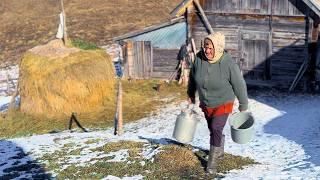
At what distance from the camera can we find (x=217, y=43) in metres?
7.14

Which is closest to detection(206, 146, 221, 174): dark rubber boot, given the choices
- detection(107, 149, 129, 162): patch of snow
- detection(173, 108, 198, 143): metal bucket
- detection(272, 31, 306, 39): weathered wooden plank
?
detection(173, 108, 198, 143): metal bucket

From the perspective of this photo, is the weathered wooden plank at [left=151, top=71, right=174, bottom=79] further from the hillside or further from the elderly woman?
the elderly woman

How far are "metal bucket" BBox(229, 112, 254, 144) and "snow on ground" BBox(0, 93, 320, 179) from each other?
23.1 inches

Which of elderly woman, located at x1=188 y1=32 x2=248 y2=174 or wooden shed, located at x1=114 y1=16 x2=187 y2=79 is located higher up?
elderly woman, located at x1=188 y1=32 x2=248 y2=174

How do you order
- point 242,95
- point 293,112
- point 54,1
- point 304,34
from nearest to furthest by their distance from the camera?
point 242,95 → point 293,112 → point 304,34 → point 54,1

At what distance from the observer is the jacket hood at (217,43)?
7.09 metres

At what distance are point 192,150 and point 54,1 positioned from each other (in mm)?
36584

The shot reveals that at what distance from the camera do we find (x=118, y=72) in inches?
1051

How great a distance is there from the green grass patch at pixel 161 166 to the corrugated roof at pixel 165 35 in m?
13.5

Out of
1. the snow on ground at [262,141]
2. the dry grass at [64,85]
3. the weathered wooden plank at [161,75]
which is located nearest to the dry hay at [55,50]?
the dry grass at [64,85]

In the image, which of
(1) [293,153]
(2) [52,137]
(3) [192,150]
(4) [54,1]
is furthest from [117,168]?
(4) [54,1]

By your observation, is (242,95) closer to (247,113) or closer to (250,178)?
(247,113)

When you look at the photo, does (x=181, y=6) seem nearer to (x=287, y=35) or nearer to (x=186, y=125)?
(x=287, y=35)

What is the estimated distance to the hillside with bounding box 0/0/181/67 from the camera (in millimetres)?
35331
